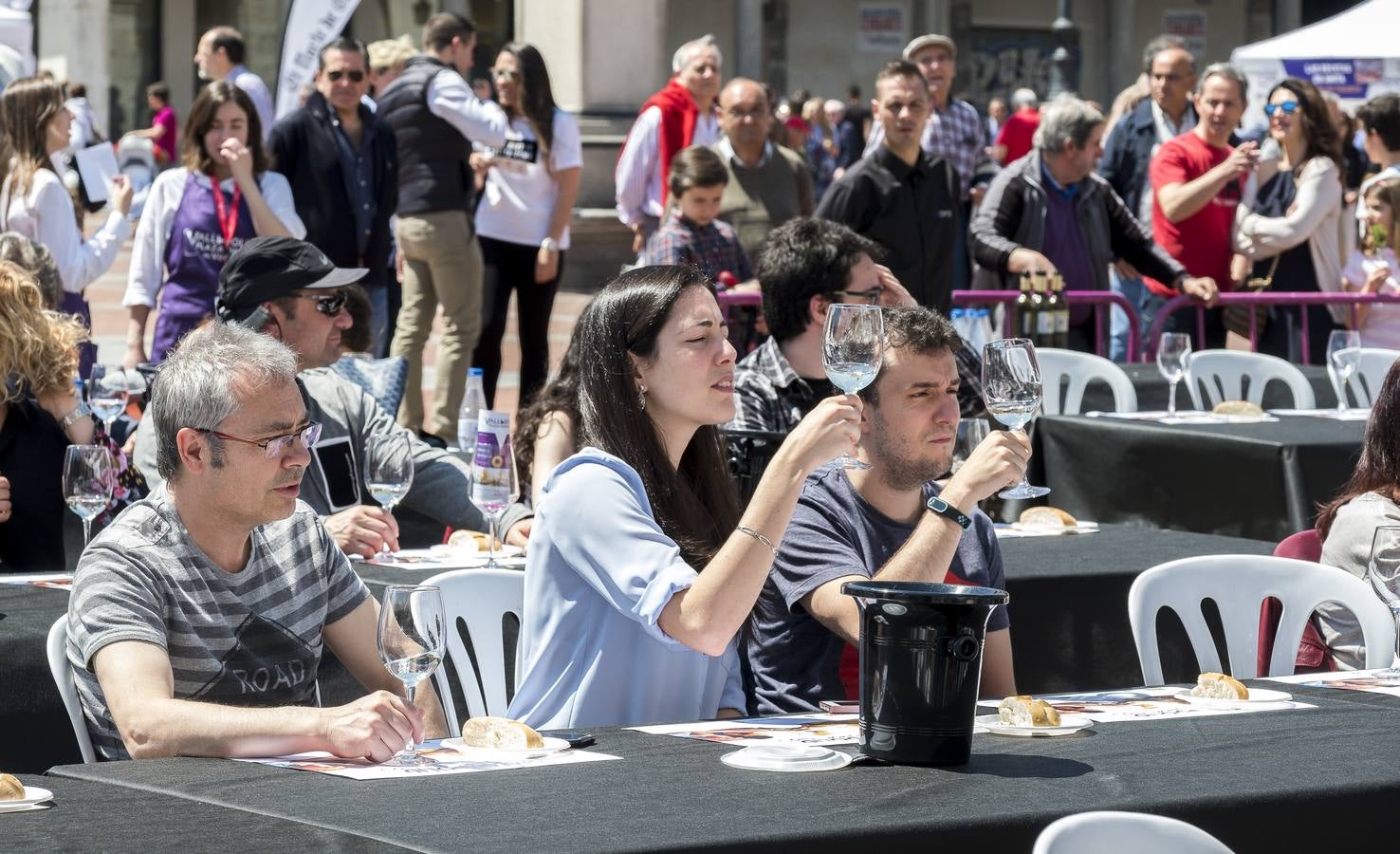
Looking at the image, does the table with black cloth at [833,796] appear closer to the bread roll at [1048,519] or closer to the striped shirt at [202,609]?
the striped shirt at [202,609]

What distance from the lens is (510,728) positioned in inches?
116

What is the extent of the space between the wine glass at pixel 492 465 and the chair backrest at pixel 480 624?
0.70 m

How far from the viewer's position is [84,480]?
4797 millimetres

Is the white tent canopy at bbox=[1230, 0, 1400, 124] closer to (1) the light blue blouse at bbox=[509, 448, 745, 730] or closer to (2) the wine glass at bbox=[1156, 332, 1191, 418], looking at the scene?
(2) the wine glass at bbox=[1156, 332, 1191, 418]

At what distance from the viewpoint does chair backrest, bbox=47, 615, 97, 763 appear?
338cm

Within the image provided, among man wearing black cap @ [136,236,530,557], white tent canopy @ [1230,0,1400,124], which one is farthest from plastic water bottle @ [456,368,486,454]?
white tent canopy @ [1230,0,1400,124]

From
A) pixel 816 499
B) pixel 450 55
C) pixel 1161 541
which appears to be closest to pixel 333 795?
pixel 816 499

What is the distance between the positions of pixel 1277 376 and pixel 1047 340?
47.6 inches

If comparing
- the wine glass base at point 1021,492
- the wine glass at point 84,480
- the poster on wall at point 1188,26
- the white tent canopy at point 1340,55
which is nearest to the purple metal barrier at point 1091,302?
the white tent canopy at point 1340,55

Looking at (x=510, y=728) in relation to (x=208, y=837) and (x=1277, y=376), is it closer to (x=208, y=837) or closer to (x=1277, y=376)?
(x=208, y=837)

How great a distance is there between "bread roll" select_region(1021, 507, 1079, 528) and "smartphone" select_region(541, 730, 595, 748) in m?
2.91

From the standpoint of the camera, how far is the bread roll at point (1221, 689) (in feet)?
11.2

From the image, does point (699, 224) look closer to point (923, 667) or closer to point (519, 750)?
point (519, 750)

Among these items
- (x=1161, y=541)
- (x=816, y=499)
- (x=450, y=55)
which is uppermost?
(x=450, y=55)
